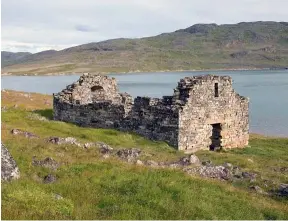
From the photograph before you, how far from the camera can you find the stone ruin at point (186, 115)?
26.9 m

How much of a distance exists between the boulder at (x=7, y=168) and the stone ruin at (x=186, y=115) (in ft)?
49.8

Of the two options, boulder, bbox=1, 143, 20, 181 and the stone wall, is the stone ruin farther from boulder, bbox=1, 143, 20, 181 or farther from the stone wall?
boulder, bbox=1, 143, 20, 181

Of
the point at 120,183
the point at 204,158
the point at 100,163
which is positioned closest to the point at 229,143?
the point at 204,158

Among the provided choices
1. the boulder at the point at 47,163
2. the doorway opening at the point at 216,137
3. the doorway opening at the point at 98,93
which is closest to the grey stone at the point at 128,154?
the boulder at the point at 47,163

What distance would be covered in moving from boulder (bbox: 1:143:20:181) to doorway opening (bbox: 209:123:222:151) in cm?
1881

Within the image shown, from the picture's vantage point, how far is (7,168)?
12062 millimetres

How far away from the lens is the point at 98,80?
121 ft

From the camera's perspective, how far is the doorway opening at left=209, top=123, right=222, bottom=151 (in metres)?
29.3

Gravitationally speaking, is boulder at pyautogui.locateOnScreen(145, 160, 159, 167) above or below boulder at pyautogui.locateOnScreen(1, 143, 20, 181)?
below

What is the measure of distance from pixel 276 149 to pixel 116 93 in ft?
47.5

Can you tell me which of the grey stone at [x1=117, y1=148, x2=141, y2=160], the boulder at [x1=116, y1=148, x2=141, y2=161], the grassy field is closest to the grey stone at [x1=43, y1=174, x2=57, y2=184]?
the grassy field

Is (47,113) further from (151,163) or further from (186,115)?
(151,163)

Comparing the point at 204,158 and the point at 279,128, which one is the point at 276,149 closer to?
the point at 204,158

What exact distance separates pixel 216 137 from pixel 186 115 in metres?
3.92
